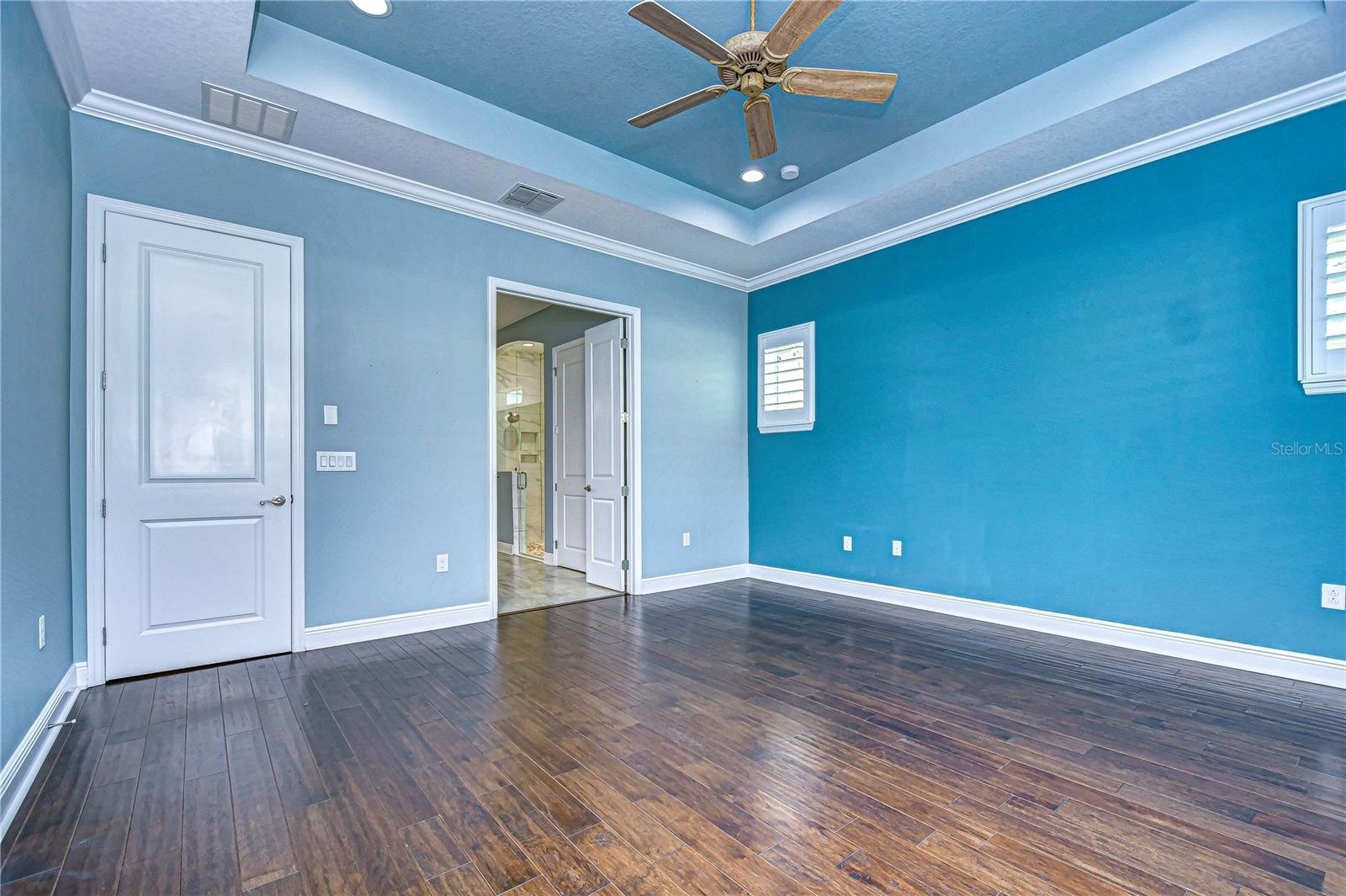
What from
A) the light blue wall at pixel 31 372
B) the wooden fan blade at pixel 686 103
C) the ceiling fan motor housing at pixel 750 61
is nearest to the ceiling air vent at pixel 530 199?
the wooden fan blade at pixel 686 103

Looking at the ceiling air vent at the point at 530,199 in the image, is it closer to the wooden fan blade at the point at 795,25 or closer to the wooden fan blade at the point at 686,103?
the wooden fan blade at the point at 686,103

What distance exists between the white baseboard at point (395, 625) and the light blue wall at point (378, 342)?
0.17 ft

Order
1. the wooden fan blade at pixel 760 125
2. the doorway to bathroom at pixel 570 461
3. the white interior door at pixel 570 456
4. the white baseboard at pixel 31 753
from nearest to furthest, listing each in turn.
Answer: the white baseboard at pixel 31 753 → the wooden fan blade at pixel 760 125 → the doorway to bathroom at pixel 570 461 → the white interior door at pixel 570 456

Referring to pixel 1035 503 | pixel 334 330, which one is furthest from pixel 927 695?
pixel 334 330

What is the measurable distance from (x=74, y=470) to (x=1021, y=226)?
5629mm

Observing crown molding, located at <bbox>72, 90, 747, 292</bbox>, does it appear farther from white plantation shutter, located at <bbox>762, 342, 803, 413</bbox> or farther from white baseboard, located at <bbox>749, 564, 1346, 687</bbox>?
white baseboard, located at <bbox>749, 564, 1346, 687</bbox>

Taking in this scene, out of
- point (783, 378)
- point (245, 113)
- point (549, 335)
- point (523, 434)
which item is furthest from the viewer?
point (523, 434)

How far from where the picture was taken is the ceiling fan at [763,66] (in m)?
→ 2.29

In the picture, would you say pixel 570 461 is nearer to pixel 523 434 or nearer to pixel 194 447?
pixel 523 434

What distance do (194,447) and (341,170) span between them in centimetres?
184

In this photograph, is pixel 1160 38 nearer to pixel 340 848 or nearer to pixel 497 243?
pixel 497 243

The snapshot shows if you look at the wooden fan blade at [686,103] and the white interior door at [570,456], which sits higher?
the wooden fan blade at [686,103]

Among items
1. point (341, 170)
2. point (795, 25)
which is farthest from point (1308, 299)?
point (341, 170)

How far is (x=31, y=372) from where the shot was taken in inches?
93.9
